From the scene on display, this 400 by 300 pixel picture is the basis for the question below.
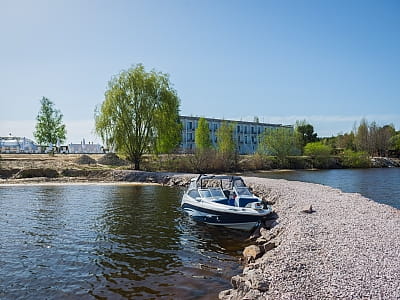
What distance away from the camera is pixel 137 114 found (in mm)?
43750

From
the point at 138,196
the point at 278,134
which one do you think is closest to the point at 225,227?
the point at 138,196

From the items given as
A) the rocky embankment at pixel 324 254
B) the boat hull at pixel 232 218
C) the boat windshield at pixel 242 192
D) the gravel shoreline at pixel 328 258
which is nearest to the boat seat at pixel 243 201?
the boat windshield at pixel 242 192

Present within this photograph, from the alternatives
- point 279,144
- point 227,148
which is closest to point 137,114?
point 227,148

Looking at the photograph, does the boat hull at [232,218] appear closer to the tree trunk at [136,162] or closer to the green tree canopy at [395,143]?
the tree trunk at [136,162]

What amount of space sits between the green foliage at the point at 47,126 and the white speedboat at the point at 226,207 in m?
44.7

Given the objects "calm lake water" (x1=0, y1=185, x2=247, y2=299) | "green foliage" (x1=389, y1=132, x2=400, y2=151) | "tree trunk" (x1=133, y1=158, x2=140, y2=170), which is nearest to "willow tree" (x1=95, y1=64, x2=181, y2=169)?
"tree trunk" (x1=133, y1=158, x2=140, y2=170)

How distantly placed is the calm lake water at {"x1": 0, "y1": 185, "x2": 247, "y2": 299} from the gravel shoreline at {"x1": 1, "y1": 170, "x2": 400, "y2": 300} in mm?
1485

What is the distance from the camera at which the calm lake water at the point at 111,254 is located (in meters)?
9.33

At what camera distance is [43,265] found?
1120 cm

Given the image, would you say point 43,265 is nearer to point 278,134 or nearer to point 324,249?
point 324,249

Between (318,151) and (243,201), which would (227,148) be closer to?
(318,151)

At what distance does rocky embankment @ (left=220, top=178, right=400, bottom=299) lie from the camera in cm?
722

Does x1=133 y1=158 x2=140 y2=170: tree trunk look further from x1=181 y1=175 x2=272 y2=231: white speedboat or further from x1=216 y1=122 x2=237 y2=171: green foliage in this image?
x1=181 y1=175 x2=272 y2=231: white speedboat

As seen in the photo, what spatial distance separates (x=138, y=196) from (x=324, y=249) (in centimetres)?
1987
